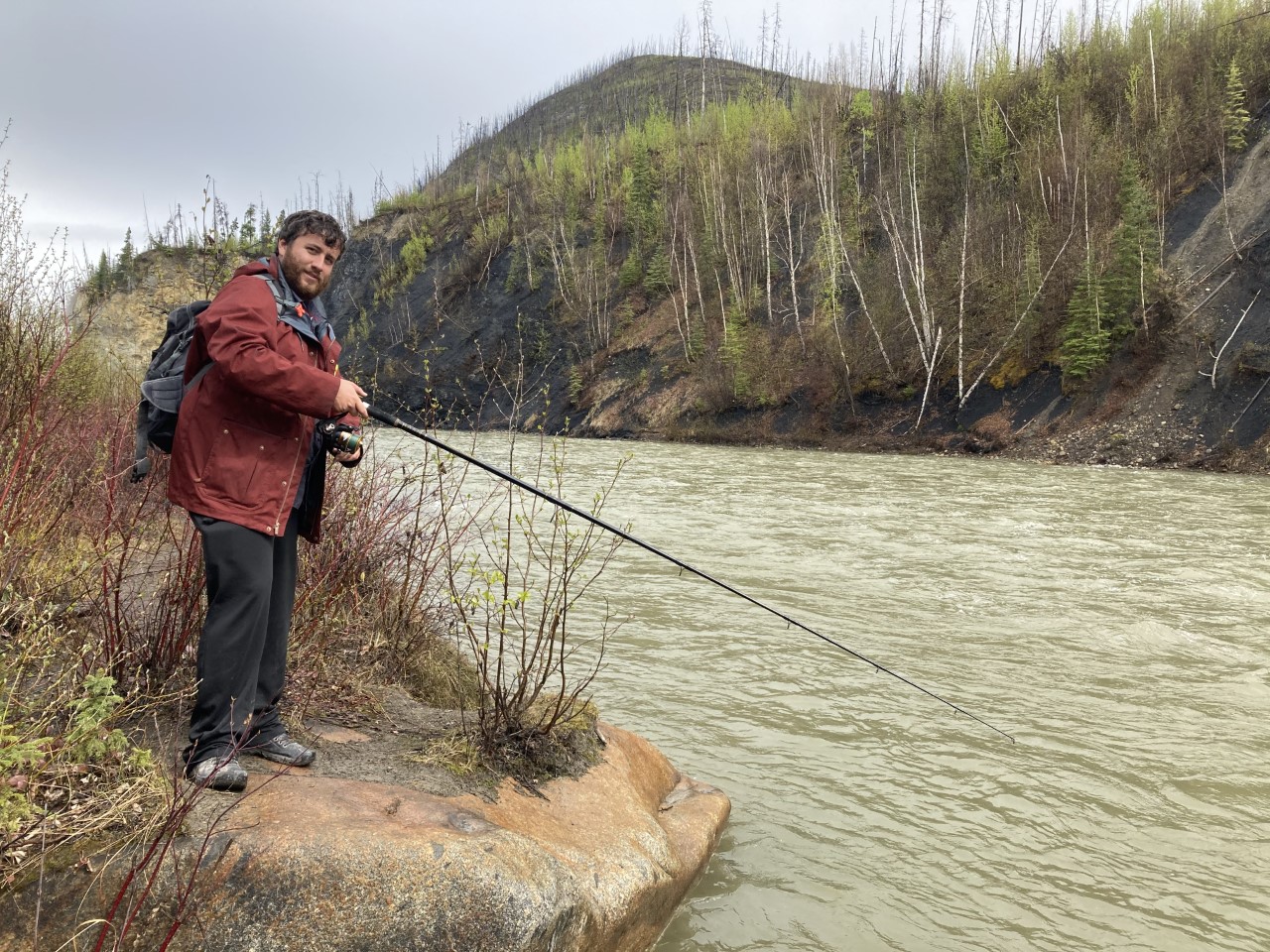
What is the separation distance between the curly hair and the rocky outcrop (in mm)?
1822

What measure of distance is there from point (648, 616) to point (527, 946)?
494 centimetres

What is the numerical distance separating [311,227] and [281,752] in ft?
6.08

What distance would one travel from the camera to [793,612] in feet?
24.2

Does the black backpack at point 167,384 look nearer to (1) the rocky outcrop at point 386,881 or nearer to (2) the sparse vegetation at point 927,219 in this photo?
(1) the rocky outcrop at point 386,881

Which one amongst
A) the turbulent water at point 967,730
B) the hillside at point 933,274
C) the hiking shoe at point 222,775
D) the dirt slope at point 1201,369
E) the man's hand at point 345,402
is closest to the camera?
the hiking shoe at point 222,775

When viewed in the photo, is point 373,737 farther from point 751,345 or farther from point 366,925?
point 751,345

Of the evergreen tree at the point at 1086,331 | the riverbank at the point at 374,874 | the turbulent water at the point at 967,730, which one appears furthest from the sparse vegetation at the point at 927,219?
the riverbank at the point at 374,874

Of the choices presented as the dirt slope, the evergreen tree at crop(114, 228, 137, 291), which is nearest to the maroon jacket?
the dirt slope

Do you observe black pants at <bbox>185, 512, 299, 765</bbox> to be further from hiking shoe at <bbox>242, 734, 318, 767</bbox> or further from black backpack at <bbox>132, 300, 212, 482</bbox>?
black backpack at <bbox>132, 300, 212, 482</bbox>

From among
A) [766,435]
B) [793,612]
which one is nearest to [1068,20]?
[766,435]

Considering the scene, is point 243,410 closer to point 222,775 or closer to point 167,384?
point 167,384

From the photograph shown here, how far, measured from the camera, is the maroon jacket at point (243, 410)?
263cm

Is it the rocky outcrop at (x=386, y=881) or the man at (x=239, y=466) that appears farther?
the man at (x=239, y=466)

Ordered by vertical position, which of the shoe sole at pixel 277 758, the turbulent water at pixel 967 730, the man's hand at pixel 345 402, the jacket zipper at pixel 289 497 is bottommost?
the turbulent water at pixel 967 730
